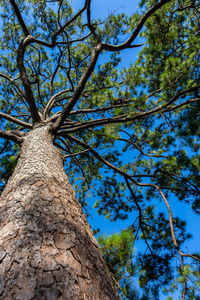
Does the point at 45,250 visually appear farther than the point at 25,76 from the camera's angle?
No

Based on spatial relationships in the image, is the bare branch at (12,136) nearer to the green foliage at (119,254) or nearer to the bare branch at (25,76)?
the bare branch at (25,76)

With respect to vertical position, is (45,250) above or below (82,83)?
below

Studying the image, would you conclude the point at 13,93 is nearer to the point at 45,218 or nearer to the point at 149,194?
the point at 149,194

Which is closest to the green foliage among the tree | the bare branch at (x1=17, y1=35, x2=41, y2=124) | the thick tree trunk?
the tree

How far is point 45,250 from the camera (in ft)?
2.42

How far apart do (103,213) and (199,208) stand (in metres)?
1.92

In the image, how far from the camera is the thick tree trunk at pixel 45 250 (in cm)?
59

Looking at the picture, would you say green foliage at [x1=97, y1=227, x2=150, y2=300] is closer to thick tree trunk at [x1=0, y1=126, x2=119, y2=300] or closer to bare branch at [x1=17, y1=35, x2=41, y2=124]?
thick tree trunk at [x1=0, y1=126, x2=119, y2=300]

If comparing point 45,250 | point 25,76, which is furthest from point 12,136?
point 45,250

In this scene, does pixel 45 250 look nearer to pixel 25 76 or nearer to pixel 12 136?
pixel 12 136

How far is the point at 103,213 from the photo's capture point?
396 cm

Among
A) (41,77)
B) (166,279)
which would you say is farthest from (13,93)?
(166,279)

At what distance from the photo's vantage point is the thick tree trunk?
23.3 inches

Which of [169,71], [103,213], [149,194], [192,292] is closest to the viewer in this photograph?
[192,292]
